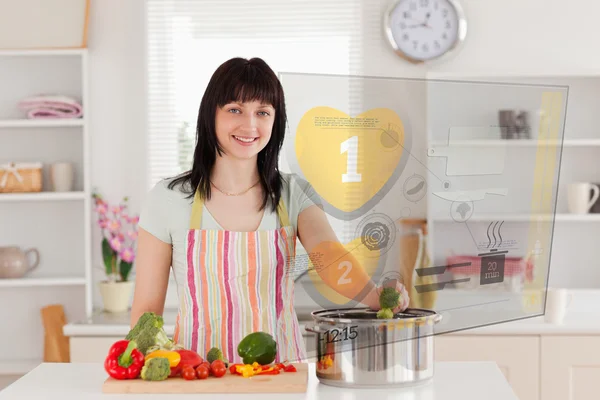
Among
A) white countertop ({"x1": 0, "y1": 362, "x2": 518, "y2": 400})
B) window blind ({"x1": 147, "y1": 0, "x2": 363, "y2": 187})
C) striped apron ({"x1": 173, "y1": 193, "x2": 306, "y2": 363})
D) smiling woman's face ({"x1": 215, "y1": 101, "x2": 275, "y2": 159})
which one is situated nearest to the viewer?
white countertop ({"x1": 0, "y1": 362, "x2": 518, "y2": 400})

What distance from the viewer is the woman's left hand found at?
5.54ft

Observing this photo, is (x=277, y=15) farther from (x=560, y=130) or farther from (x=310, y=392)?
(x=310, y=392)

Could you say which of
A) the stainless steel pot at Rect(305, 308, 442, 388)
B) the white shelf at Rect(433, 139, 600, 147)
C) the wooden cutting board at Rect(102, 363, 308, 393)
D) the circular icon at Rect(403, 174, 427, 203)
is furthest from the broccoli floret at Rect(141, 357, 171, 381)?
the white shelf at Rect(433, 139, 600, 147)

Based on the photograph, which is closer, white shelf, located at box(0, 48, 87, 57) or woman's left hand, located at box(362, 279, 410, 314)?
woman's left hand, located at box(362, 279, 410, 314)

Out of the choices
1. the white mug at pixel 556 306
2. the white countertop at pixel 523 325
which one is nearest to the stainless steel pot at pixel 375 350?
the white countertop at pixel 523 325

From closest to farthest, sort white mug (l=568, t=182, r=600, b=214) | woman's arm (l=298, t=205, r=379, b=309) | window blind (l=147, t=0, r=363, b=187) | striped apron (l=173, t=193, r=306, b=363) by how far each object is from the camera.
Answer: woman's arm (l=298, t=205, r=379, b=309) < striped apron (l=173, t=193, r=306, b=363) < white mug (l=568, t=182, r=600, b=214) < window blind (l=147, t=0, r=363, b=187)

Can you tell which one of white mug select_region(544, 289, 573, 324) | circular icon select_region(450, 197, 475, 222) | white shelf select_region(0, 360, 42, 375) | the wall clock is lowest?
white shelf select_region(0, 360, 42, 375)

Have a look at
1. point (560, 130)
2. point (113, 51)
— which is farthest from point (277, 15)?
point (560, 130)

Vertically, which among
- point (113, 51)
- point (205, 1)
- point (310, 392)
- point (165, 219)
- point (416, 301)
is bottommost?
point (310, 392)

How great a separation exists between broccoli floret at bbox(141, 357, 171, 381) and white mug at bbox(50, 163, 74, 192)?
193 cm

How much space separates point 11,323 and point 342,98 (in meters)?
2.51

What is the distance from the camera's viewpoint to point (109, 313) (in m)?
3.35

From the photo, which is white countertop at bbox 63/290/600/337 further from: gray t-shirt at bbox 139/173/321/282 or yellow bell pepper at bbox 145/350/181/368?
yellow bell pepper at bbox 145/350/181/368

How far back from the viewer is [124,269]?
340 cm
